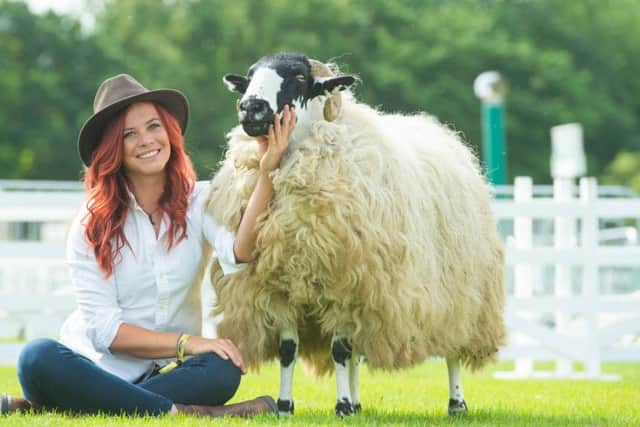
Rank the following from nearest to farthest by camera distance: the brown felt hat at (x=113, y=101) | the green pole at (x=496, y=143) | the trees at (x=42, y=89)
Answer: the brown felt hat at (x=113, y=101)
the green pole at (x=496, y=143)
the trees at (x=42, y=89)

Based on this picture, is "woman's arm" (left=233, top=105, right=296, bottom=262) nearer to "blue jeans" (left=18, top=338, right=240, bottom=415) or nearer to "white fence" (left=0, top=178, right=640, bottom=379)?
"blue jeans" (left=18, top=338, right=240, bottom=415)

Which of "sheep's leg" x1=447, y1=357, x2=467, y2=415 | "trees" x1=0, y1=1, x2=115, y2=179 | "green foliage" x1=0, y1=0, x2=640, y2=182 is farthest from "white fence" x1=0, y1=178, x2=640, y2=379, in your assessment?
"trees" x1=0, y1=1, x2=115, y2=179

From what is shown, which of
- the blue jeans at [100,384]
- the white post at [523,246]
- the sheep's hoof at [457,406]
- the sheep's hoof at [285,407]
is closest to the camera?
the blue jeans at [100,384]

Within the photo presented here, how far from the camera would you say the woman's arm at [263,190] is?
229 inches

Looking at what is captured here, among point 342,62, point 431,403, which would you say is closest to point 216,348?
point 431,403

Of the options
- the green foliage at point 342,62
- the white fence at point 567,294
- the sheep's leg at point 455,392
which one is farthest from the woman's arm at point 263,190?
the green foliage at point 342,62

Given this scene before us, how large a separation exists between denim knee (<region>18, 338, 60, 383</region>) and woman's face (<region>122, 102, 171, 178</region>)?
2.96 feet

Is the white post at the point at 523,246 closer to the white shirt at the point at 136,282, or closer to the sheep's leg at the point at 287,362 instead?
the sheep's leg at the point at 287,362

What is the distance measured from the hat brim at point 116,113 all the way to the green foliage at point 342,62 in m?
36.8

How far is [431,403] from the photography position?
7309 mm

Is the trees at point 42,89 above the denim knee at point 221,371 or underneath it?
above

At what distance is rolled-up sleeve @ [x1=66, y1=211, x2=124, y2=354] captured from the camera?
19.2 feet

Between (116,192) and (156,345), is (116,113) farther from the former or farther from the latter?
(156,345)

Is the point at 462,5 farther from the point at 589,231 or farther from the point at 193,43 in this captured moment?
the point at 589,231
